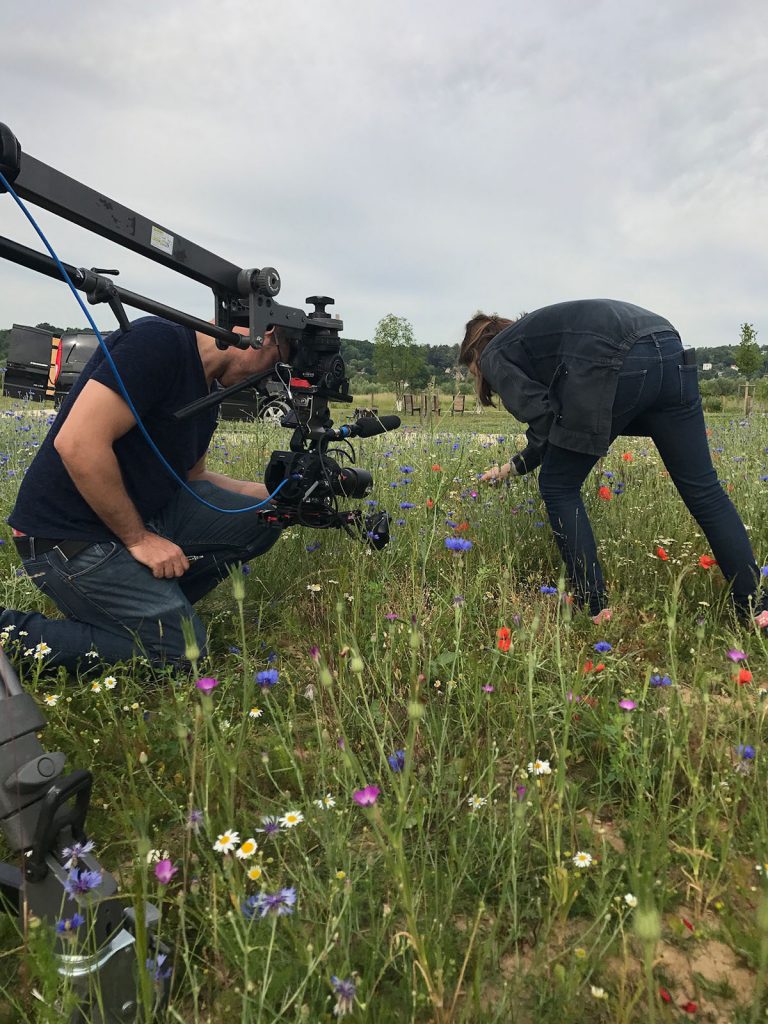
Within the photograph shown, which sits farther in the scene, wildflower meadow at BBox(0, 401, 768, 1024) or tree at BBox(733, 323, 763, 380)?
tree at BBox(733, 323, 763, 380)

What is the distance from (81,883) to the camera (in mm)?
1102

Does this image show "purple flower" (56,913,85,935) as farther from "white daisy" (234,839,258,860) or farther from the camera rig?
"white daisy" (234,839,258,860)

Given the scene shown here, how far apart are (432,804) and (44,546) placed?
1.84 m

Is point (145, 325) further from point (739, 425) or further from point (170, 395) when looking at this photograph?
point (739, 425)

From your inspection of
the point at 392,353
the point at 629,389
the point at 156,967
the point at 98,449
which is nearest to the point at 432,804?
the point at 156,967

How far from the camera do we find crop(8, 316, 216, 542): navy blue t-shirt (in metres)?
2.49

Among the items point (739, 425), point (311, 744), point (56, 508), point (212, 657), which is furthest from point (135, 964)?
point (739, 425)

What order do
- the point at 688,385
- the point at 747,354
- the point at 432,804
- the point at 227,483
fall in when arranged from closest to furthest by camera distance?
the point at 432,804
the point at 688,385
the point at 227,483
the point at 747,354

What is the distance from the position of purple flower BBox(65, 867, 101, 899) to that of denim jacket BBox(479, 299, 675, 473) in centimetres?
237

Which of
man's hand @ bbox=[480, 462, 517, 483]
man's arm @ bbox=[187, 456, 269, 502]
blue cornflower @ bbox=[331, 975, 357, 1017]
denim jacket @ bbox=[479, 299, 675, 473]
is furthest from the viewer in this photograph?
man's hand @ bbox=[480, 462, 517, 483]

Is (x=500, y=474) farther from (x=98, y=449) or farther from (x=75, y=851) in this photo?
(x=75, y=851)

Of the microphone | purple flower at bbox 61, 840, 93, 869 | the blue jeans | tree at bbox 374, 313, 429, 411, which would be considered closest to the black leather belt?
the blue jeans

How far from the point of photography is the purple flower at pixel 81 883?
110cm

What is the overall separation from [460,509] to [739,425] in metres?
4.88
